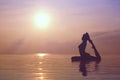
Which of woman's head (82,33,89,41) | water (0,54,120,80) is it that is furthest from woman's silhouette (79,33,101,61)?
water (0,54,120,80)

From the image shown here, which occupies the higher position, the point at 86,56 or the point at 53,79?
the point at 53,79

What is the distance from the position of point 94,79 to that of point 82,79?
3.94ft

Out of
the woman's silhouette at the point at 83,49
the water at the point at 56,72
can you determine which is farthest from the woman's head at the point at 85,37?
the water at the point at 56,72

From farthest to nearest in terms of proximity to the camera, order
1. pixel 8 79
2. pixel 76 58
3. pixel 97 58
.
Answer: pixel 76 58
pixel 97 58
pixel 8 79

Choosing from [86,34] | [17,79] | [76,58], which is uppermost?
[17,79]

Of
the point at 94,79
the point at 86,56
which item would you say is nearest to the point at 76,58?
the point at 86,56

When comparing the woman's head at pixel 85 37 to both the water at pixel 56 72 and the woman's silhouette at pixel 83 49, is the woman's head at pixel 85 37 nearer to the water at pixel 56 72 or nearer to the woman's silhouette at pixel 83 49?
the woman's silhouette at pixel 83 49

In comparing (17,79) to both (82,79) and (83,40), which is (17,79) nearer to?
(82,79)

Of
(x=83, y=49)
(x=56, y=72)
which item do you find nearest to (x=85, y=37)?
(x=83, y=49)

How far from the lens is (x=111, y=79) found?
3294cm

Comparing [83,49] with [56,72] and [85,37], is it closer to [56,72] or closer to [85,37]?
[85,37]

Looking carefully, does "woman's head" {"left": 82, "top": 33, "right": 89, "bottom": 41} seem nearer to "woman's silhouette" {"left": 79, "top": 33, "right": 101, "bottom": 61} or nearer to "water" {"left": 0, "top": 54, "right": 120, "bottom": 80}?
"woman's silhouette" {"left": 79, "top": 33, "right": 101, "bottom": 61}

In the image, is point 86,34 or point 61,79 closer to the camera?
point 61,79

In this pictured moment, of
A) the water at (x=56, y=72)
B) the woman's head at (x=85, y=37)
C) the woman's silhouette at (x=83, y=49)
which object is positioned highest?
the water at (x=56, y=72)
